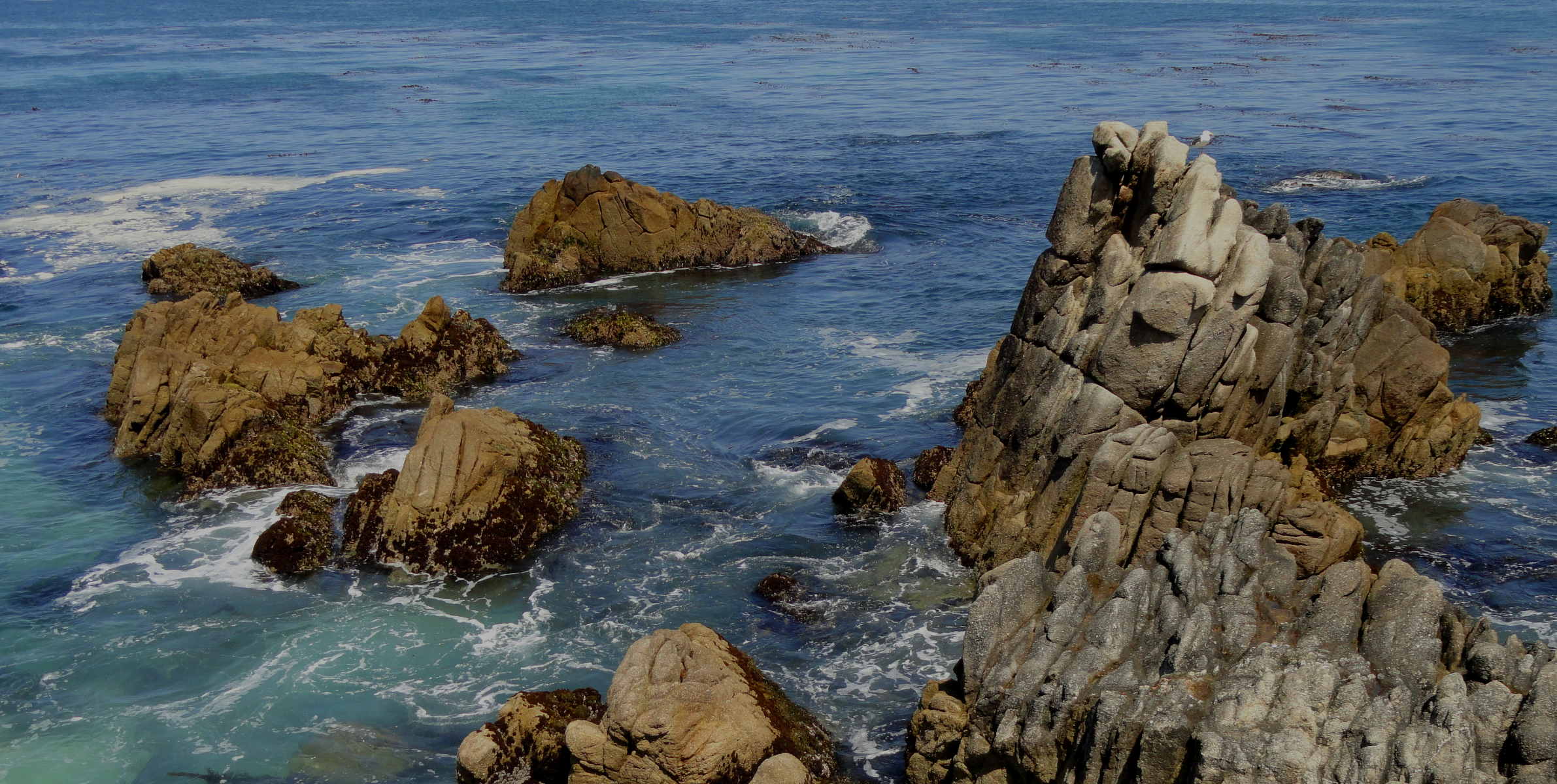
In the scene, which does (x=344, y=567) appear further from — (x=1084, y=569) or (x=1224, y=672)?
(x=1224, y=672)

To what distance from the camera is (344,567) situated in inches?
1199

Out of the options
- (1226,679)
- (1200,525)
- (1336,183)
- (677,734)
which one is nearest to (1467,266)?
(1336,183)

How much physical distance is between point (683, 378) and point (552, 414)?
5825mm

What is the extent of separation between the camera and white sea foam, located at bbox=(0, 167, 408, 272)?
208 feet

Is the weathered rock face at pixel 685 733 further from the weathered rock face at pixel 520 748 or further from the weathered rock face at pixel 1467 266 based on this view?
the weathered rock face at pixel 1467 266

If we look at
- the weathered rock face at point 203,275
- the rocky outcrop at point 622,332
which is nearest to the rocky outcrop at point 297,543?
the rocky outcrop at point 622,332

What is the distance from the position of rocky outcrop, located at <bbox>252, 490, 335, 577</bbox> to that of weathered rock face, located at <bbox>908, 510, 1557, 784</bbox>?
54.6ft

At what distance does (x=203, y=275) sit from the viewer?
54.4 metres

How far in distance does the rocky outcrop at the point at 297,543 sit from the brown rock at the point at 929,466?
50.8 feet

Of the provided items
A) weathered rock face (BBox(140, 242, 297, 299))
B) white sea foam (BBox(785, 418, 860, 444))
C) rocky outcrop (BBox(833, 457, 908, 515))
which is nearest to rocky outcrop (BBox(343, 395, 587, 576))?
rocky outcrop (BBox(833, 457, 908, 515))

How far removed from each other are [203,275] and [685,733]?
42889 millimetres

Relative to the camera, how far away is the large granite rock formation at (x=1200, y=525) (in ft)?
53.5

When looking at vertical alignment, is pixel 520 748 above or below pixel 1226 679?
below

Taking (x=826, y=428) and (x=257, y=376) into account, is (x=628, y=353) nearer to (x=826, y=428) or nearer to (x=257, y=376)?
(x=826, y=428)
